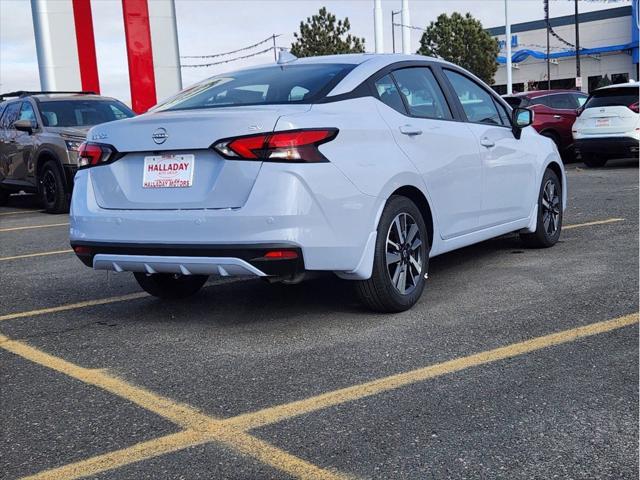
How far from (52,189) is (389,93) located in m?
8.08

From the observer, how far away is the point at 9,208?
14.0 metres

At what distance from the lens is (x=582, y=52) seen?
54.9 meters

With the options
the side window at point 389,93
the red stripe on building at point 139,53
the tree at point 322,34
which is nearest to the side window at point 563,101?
the red stripe on building at point 139,53

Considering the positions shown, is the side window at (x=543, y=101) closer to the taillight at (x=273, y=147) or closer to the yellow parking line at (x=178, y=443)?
the taillight at (x=273, y=147)

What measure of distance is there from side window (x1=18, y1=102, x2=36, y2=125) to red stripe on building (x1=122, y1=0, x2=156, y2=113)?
25.0ft

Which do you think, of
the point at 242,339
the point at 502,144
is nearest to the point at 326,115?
the point at 242,339

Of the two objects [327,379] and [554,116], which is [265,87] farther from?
[554,116]

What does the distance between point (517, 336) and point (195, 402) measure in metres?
1.83

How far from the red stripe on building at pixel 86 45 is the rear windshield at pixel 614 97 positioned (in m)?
11.7

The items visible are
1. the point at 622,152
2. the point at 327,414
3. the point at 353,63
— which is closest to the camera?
the point at 327,414

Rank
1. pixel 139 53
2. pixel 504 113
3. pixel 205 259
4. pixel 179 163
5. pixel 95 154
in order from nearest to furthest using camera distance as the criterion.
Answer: pixel 205 259 → pixel 179 163 → pixel 95 154 → pixel 504 113 → pixel 139 53

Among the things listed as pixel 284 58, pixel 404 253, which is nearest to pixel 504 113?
pixel 284 58

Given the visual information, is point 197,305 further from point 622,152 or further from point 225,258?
point 622,152

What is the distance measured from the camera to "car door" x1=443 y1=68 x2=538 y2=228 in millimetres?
6094
